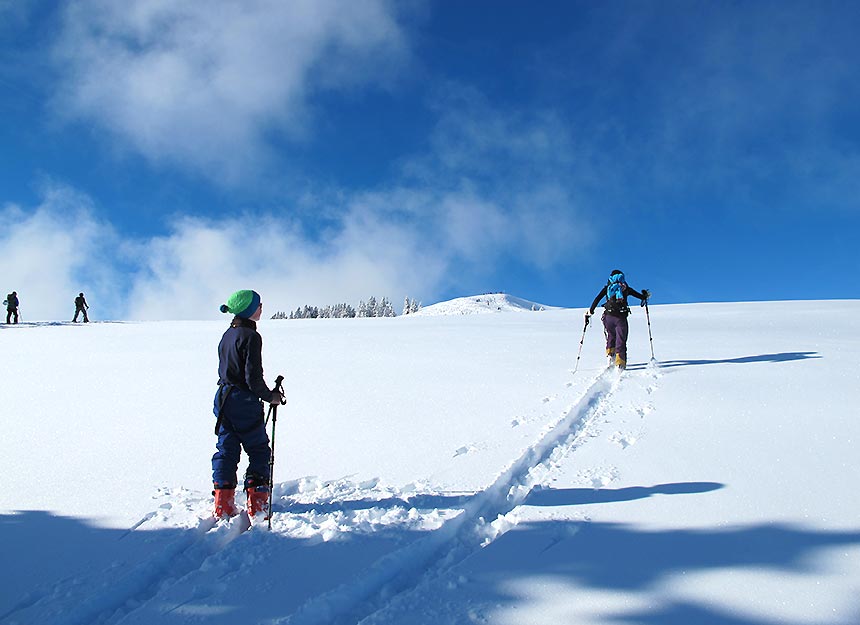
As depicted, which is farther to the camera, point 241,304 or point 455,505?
point 241,304

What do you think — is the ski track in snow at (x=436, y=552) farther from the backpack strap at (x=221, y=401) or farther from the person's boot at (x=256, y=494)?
the backpack strap at (x=221, y=401)

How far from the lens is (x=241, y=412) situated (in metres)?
4.74

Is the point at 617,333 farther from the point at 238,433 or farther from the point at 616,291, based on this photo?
the point at 238,433

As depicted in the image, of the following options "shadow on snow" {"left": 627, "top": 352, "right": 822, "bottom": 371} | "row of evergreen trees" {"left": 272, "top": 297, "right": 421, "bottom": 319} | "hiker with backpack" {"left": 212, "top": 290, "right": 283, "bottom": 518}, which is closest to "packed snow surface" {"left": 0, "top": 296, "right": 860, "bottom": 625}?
"hiker with backpack" {"left": 212, "top": 290, "right": 283, "bottom": 518}

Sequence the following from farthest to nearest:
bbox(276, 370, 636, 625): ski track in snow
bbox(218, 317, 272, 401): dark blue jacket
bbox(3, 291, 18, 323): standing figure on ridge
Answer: bbox(3, 291, 18, 323): standing figure on ridge → bbox(218, 317, 272, 401): dark blue jacket → bbox(276, 370, 636, 625): ski track in snow

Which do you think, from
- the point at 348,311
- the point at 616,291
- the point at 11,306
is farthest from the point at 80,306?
the point at 348,311

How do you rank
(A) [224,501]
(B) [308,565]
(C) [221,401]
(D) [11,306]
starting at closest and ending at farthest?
(B) [308,565]
(A) [224,501]
(C) [221,401]
(D) [11,306]

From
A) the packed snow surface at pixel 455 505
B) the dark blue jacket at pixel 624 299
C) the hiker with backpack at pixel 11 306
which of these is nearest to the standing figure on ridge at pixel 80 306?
the hiker with backpack at pixel 11 306

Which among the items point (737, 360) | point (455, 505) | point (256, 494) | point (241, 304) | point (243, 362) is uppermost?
point (241, 304)

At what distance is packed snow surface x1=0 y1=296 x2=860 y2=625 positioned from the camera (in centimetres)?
319

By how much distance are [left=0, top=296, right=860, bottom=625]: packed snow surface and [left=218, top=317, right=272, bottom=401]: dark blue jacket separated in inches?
43.9

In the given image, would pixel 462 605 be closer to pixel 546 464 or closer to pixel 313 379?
pixel 546 464

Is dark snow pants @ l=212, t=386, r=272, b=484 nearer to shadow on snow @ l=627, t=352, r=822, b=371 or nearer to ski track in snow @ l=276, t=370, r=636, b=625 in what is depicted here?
ski track in snow @ l=276, t=370, r=636, b=625

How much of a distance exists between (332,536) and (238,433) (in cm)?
133
